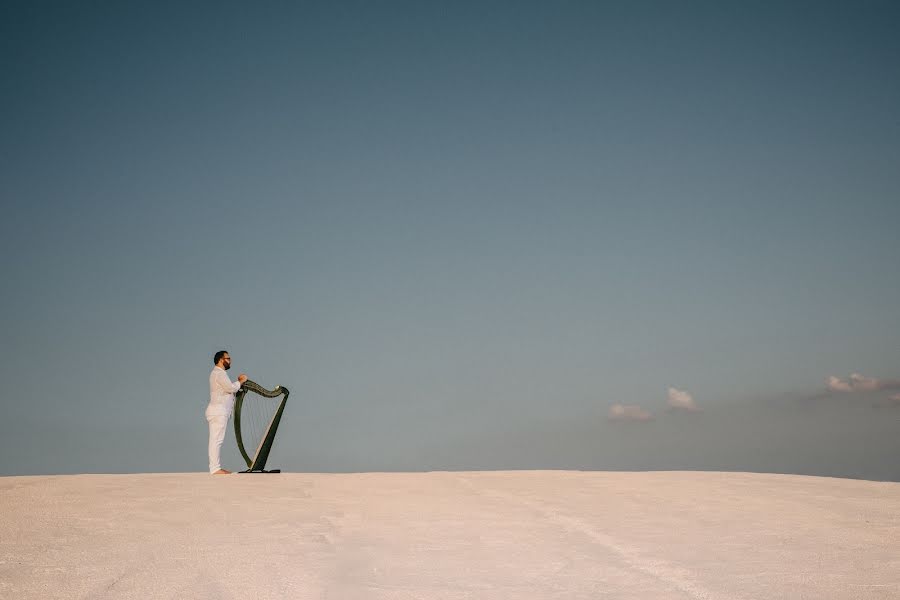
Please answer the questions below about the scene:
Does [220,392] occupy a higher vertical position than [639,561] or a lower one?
higher

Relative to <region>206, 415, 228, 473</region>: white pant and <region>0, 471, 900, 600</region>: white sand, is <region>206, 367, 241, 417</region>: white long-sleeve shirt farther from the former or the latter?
<region>0, 471, 900, 600</region>: white sand

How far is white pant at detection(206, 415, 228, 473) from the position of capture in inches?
449

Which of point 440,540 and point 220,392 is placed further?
point 220,392

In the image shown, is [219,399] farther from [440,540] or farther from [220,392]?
[440,540]

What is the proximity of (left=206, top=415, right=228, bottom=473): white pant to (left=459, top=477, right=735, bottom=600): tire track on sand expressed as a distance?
5373mm

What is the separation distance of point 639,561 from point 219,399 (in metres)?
7.61

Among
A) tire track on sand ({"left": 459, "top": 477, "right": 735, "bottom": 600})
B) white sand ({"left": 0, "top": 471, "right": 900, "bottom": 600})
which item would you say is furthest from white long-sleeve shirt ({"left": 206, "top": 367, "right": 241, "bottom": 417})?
tire track on sand ({"left": 459, "top": 477, "right": 735, "bottom": 600})

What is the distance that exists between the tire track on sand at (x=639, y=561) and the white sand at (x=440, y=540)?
15mm

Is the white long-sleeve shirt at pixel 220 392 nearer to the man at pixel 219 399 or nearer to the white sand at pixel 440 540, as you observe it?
the man at pixel 219 399

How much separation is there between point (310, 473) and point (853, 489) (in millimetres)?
6319

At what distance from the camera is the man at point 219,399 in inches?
456

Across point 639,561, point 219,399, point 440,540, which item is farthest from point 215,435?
point 639,561

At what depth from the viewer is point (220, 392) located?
11664mm

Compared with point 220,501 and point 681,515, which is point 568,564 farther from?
point 220,501
